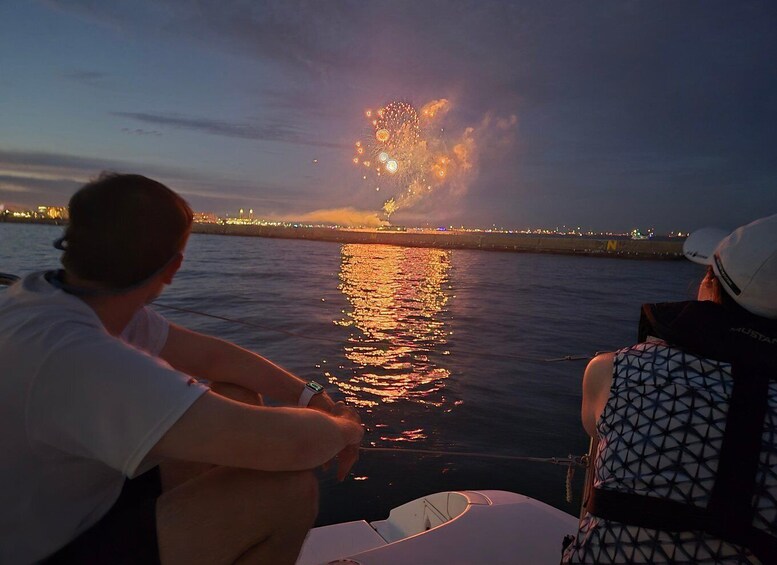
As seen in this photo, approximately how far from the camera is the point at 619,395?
117 centimetres

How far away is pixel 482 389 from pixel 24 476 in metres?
6.10

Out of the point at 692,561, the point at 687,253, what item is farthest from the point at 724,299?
the point at 692,561

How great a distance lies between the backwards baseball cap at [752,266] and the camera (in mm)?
1047

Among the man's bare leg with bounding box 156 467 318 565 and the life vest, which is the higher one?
the life vest

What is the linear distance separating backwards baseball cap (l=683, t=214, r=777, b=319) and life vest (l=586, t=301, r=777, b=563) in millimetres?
37

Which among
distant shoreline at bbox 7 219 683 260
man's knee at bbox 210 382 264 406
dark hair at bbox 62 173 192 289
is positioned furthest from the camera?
distant shoreline at bbox 7 219 683 260

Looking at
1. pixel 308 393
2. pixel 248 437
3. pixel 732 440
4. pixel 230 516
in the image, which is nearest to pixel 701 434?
pixel 732 440

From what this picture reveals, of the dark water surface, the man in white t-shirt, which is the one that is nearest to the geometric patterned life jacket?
the dark water surface

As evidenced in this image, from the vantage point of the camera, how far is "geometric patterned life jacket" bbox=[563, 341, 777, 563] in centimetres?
98

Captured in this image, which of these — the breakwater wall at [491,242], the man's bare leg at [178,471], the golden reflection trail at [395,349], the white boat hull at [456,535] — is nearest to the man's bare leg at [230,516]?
the man's bare leg at [178,471]

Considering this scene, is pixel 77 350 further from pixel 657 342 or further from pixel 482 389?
pixel 482 389

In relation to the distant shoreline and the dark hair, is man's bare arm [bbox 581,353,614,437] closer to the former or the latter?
the dark hair

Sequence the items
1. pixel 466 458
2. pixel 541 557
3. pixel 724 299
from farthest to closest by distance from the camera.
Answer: pixel 466 458 → pixel 541 557 → pixel 724 299

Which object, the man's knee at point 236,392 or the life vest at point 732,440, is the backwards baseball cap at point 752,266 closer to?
the life vest at point 732,440
